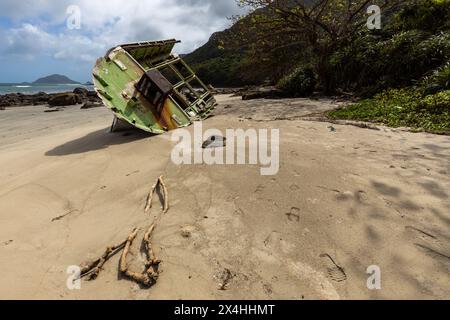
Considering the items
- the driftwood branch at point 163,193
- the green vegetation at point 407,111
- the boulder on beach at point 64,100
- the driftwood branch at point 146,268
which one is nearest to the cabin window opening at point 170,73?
the green vegetation at point 407,111

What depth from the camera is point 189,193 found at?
399cm

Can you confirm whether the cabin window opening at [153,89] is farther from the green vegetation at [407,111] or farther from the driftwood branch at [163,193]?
the green vegetation at [407,111]

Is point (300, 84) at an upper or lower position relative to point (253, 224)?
upper

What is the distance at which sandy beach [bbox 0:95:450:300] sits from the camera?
267 centimetres

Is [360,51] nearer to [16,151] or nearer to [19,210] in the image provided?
[16,151]

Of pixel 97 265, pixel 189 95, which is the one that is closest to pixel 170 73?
pixel 189 95

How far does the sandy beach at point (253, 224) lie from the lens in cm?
267

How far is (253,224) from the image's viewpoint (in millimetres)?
3314

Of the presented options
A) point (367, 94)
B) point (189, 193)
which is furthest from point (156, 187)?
point (367, 94)

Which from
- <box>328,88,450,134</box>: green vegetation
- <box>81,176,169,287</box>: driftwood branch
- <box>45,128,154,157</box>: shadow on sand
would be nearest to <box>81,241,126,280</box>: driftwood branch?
<box>81,176,169,287</box>: driftwood branch

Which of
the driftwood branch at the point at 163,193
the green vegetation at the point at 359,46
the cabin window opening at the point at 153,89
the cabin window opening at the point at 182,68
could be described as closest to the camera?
the driftwood branch at the point at 163,193

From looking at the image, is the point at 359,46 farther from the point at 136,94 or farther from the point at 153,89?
the point at 136,94
